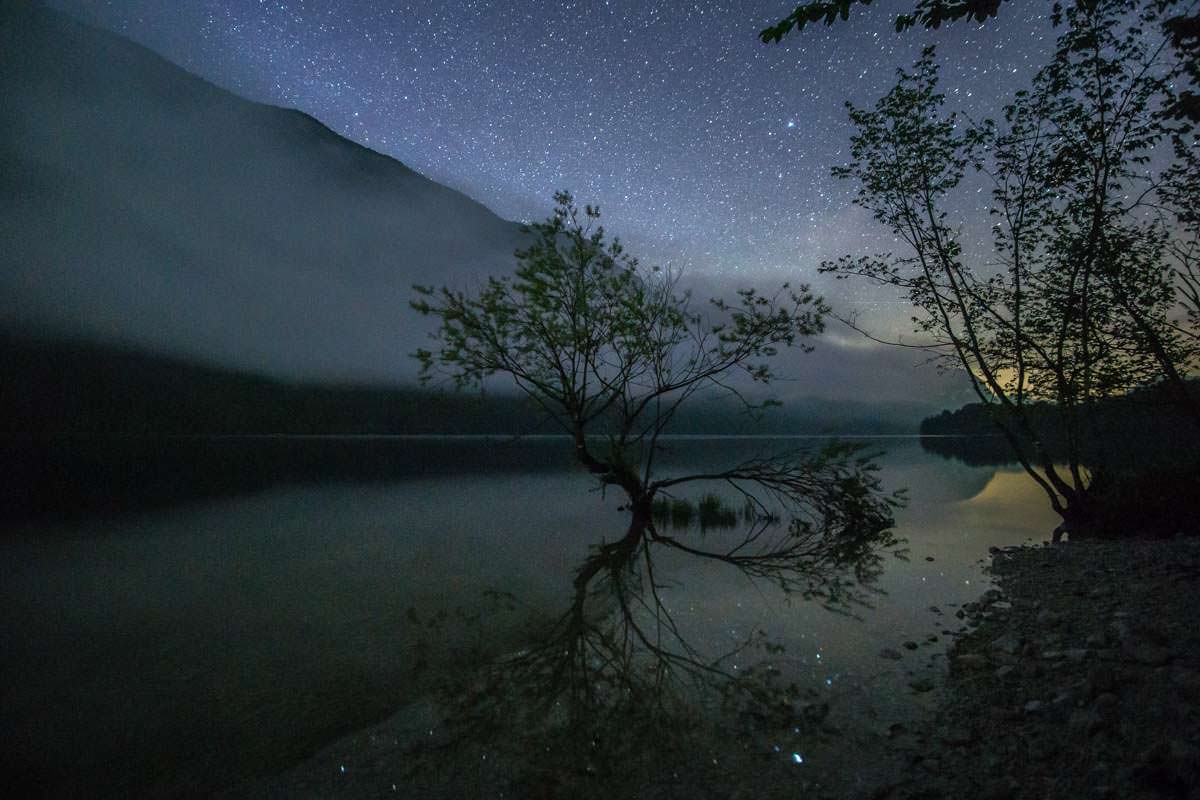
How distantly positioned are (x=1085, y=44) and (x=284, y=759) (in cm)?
2051

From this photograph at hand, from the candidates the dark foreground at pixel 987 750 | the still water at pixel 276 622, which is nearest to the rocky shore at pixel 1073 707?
the dark foreground at pixel 987 750

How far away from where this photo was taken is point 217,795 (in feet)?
15.2

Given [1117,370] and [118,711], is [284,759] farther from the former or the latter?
[1117,370]

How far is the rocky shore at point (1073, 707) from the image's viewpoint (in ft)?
11.8

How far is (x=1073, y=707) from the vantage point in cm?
456

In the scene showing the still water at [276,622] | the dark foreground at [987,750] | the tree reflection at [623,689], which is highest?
the dark foreground at [987,750]

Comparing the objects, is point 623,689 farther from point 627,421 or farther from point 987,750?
point 627,421

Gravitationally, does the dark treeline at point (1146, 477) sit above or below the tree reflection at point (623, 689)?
above

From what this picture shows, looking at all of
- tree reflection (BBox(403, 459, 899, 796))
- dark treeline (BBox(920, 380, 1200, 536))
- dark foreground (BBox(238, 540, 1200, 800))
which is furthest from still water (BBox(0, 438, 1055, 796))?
dark treeline (BBox(920, 380, 1200, 536))

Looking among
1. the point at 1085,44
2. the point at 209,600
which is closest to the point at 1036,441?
the point at 1085,44

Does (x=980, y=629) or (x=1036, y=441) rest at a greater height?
(x=1036, y=441)

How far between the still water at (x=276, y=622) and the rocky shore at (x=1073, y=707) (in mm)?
923

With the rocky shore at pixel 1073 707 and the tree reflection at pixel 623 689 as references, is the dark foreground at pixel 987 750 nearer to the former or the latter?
the rocky shore at pixel 1073 707

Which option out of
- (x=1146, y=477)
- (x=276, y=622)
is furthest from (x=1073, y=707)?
(x=1146, y=477)
